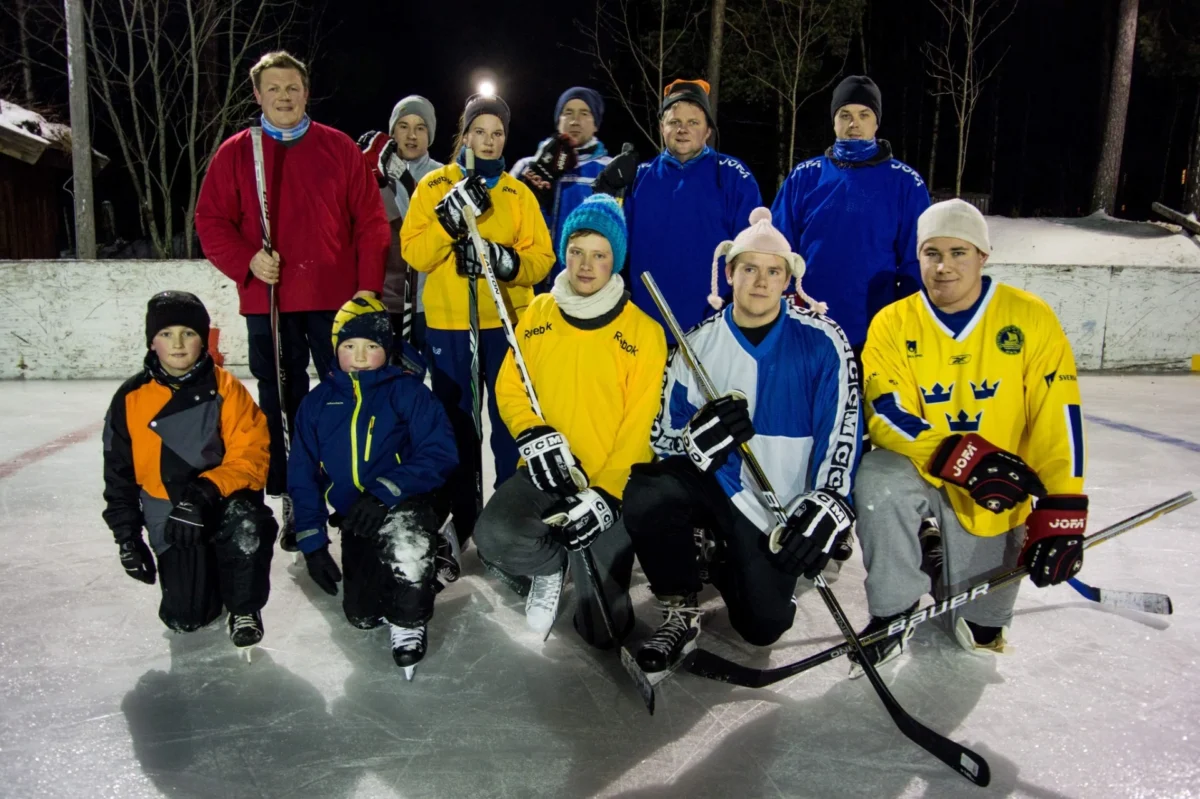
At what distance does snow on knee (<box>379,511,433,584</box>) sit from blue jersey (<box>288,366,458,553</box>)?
165 mm

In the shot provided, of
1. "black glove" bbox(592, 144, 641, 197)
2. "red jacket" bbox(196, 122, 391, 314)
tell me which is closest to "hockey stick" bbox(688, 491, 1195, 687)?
"black glove" bbox(592, 144, 641, 197)

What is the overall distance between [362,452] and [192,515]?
0.43m

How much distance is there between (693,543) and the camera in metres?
2.12

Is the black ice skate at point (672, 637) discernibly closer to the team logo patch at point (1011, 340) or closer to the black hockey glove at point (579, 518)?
the black hockey glove at point (579, 518)

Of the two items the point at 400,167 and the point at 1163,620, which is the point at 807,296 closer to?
the point at 1163,620

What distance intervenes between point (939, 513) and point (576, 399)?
968 millimetres

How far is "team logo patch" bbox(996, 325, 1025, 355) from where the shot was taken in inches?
79.7

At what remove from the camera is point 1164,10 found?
1210 centimetres

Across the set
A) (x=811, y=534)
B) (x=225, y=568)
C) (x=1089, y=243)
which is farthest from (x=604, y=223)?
(x=1089, y=243)

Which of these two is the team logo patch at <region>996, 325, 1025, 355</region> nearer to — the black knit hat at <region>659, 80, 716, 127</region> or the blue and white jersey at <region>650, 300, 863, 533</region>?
the blue and white jersey at <region>650, 300, 863, 533</region>

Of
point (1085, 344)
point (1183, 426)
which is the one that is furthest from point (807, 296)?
point (1085, 344)

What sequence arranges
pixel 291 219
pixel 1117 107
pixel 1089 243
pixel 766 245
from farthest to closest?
pixel 1117 107, pixel 1089 243, pixel 291 219, pixel 766 245

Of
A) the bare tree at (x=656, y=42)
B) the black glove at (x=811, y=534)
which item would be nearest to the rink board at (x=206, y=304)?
the black glove at (x=811, y=534)

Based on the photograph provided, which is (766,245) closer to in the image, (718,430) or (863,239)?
(718,430)
